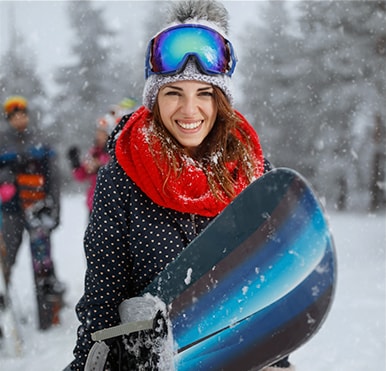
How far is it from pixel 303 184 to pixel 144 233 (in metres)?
0.63

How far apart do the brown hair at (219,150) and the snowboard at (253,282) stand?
30 centimetres

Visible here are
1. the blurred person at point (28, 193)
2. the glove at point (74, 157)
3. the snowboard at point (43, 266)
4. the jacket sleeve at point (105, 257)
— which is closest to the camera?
the jacket sleeve at point (105, 257)

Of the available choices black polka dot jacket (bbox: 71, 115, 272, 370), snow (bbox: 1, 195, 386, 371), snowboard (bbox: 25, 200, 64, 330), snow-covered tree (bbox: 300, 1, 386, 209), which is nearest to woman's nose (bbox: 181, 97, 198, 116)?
black polka dot jacket (bbox: 71, 115, 272, 370)

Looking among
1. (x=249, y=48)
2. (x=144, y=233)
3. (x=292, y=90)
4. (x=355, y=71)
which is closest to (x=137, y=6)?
(x=249, y=48)

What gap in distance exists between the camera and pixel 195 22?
1791mm

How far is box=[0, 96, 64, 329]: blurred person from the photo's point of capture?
497 cm

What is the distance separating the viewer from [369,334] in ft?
16.8

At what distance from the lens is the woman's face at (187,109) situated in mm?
1714

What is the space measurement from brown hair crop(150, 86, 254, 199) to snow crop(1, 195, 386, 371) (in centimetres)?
302

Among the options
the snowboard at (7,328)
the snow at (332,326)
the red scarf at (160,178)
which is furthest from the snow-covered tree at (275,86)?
the red scarf at (160,178)

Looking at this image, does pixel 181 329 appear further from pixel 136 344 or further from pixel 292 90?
pixel 292 90

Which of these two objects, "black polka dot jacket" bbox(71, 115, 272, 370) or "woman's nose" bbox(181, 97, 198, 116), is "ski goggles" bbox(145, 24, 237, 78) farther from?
"black polka dot jacket" bbox(71, 115, 272, 370)

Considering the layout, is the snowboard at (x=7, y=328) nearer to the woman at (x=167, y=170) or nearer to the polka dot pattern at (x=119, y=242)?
the woman at (x=167, y=170)

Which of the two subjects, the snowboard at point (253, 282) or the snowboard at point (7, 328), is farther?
the snowboard at point (7, 328)
